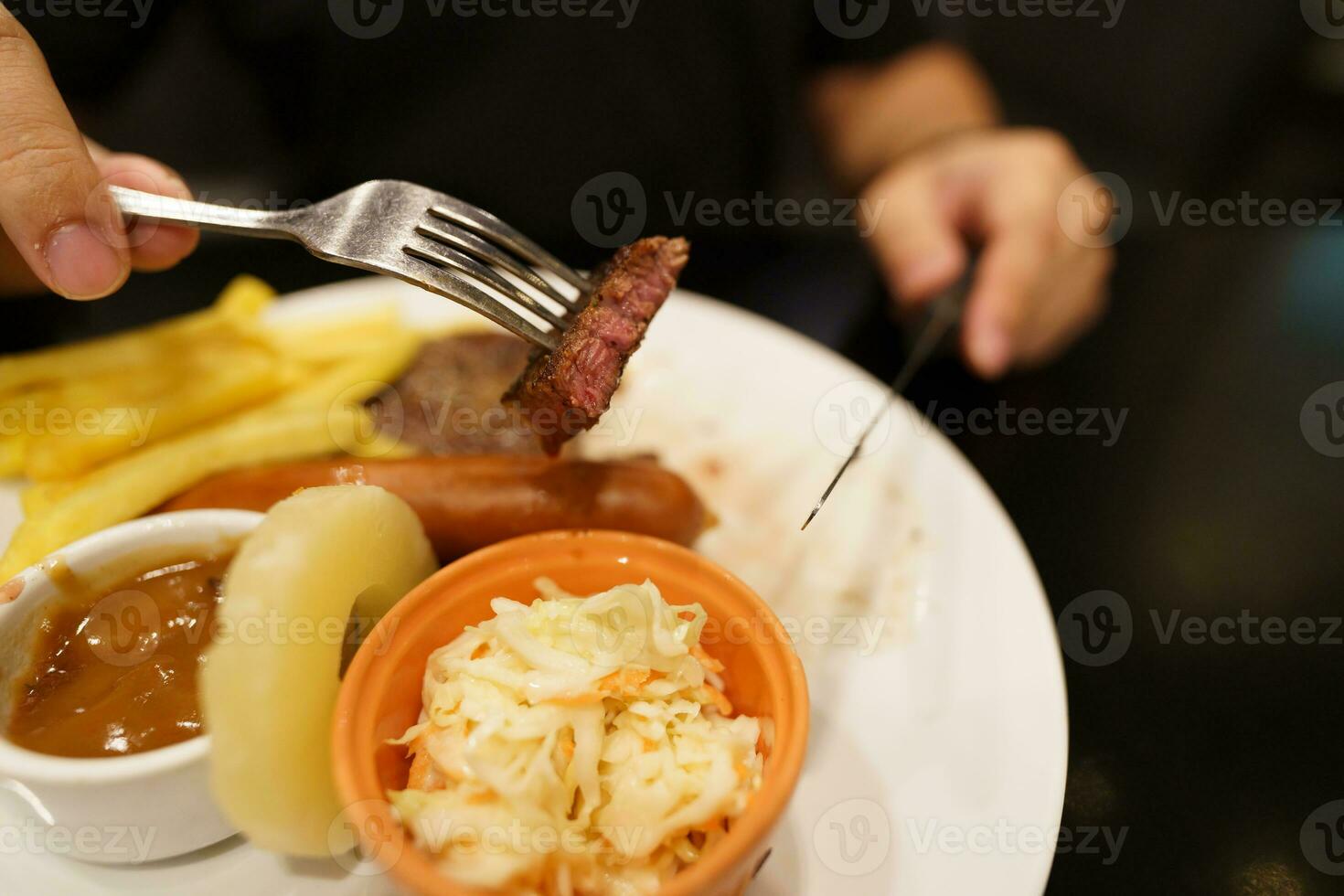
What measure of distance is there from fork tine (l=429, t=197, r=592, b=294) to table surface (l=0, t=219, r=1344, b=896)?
1.42 m

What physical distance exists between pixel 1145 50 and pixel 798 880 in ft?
15.9

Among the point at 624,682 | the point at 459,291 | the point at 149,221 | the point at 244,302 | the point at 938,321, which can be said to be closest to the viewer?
the point at 624,682

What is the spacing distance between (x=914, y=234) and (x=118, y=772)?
2927mm

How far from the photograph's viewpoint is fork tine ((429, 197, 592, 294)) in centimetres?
196

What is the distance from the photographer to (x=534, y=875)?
1409mm

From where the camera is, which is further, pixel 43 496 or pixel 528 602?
pixel 43 496

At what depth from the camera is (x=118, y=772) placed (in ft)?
4.93

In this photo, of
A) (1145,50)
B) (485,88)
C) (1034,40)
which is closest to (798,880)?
(485,88)

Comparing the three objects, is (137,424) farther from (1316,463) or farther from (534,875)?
(1316,463)

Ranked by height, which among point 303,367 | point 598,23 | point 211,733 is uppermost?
point 598,23
